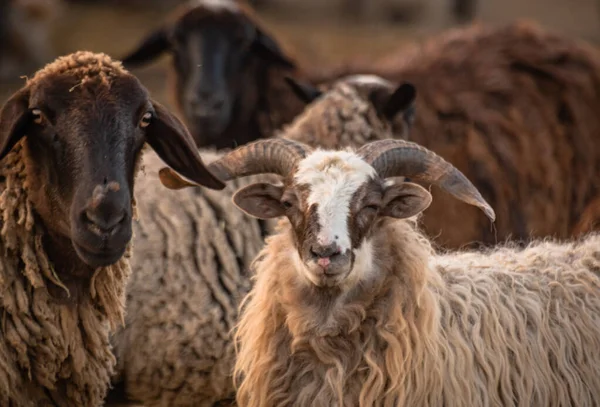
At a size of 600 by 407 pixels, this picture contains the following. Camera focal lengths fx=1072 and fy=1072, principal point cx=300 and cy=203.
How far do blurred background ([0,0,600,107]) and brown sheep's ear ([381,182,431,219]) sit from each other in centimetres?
927

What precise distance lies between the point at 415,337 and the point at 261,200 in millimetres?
930

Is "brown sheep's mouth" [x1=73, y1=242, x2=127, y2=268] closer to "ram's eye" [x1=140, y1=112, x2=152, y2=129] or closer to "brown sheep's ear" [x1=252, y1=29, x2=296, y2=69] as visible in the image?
"ram's eye" [x1=140, y1=112, x2=152, y2=129]

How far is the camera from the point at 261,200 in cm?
479

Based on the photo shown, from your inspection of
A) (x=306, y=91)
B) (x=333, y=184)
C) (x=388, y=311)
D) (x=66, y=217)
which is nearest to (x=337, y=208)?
(x=333, y=184)

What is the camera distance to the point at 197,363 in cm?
520

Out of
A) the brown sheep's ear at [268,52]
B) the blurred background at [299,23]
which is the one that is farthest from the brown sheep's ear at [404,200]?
the blurred background at [299,23]

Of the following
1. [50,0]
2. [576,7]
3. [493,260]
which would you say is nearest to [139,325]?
[493,260]

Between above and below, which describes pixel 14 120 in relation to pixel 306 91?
above

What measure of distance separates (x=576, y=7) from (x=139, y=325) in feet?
43.5

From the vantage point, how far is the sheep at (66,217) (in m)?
4.14

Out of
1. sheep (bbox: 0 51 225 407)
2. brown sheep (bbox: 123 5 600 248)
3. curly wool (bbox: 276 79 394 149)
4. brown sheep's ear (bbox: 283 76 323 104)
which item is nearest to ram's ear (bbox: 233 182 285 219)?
sheep (bbox: 0 51 225 407)

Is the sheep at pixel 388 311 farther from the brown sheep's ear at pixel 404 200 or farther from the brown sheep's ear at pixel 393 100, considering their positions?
the brown sheep's ear at pixel 393 100

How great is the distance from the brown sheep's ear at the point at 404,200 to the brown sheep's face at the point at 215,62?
10.6 ft

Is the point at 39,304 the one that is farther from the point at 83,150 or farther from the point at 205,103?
the point at 205,103
